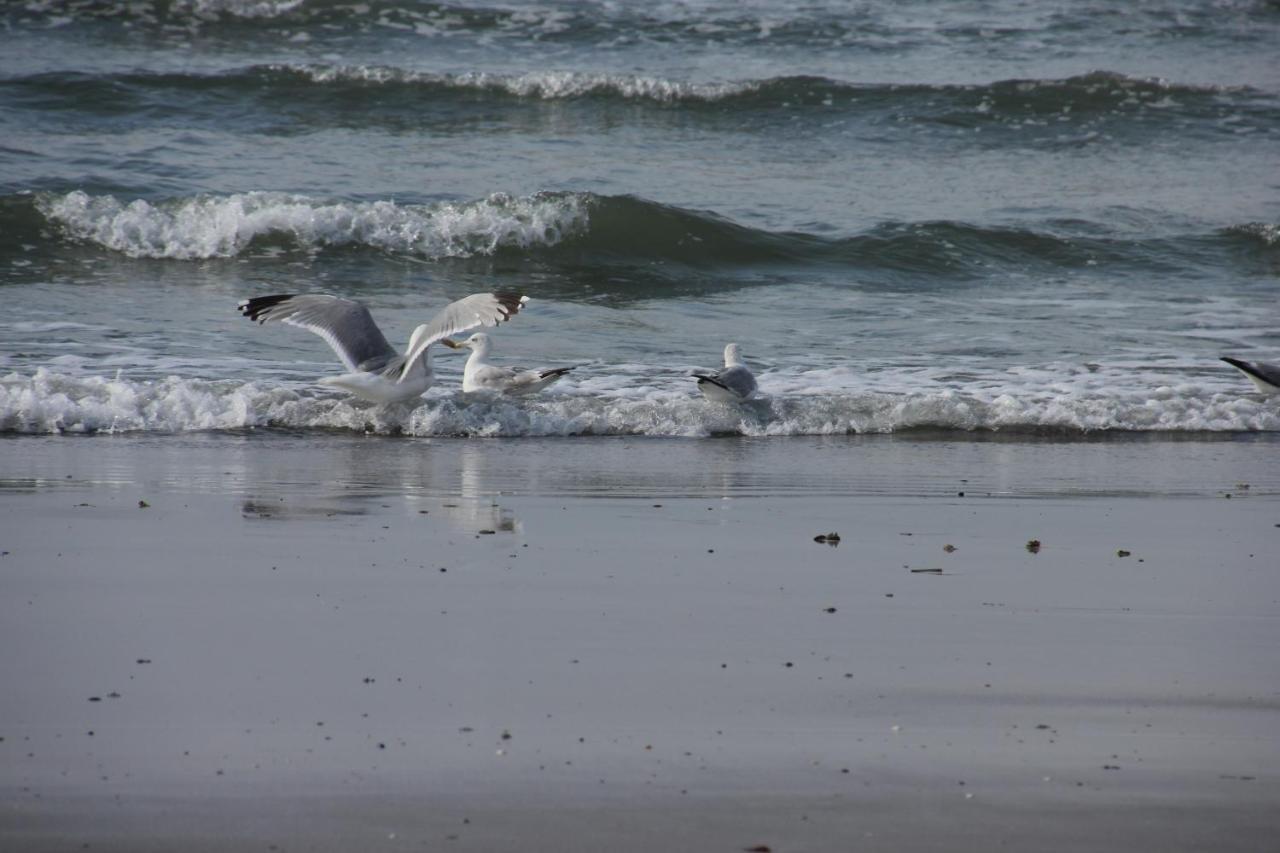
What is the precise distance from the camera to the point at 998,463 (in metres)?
6.91

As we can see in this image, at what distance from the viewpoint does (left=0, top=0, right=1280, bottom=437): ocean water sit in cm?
830

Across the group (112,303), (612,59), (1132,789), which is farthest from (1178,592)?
(612,59)

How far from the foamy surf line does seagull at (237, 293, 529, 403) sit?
171 millimetres

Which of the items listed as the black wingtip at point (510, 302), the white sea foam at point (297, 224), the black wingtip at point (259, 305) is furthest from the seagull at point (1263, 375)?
the white sea foam at point (297, 224)

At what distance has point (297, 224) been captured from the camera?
1269 centimetres

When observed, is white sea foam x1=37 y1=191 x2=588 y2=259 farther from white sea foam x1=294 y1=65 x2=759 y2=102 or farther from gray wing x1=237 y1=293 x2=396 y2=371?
white sea foam x1=294 y1=65 x2=759 y2=102

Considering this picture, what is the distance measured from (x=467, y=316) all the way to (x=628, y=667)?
486 centimetres

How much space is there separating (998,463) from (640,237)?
21.8 ft

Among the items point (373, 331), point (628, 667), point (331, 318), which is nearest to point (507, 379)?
point (373, 331)

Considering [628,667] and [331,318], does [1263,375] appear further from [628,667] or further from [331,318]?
[628,667]

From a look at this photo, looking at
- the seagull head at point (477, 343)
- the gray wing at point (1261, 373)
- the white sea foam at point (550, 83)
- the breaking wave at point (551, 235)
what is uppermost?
the white sea foam at point (550, 83)

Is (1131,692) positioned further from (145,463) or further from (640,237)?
(640,237)

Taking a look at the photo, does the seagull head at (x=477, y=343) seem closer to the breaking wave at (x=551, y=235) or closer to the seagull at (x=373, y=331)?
the seagull at (x=373, y=331)

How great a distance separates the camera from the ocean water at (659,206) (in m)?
8.30
